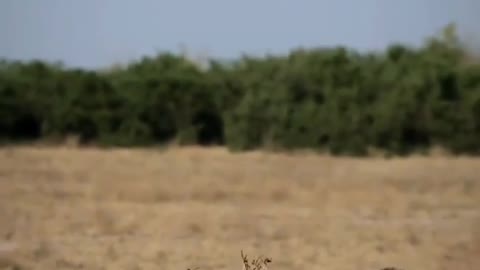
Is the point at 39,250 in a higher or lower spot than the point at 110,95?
lower

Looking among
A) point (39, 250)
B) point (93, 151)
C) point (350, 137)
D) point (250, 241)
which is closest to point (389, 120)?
point (350, 137)

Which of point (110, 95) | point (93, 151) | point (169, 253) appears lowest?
point (169, 253)

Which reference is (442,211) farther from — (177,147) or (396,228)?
(177,147)

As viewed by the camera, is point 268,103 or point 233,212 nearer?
point 233,212

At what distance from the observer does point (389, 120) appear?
3747 centimetres

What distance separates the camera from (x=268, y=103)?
129 feet

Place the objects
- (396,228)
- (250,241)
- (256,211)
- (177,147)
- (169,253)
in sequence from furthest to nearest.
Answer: (177,147), (256,211), (396,228), (250,241), (169,253)

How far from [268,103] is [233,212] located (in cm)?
2021

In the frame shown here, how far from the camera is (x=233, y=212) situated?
19359 millimetres

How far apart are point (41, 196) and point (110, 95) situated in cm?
2002

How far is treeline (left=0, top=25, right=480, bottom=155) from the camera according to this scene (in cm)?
3766

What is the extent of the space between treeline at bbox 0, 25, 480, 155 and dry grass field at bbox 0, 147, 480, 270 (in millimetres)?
3961

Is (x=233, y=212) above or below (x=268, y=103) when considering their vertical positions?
below

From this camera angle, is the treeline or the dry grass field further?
the treeline
